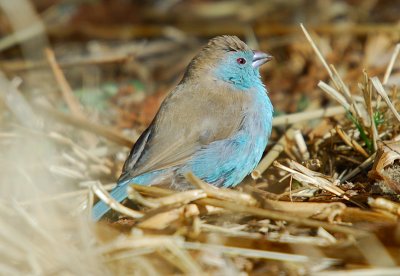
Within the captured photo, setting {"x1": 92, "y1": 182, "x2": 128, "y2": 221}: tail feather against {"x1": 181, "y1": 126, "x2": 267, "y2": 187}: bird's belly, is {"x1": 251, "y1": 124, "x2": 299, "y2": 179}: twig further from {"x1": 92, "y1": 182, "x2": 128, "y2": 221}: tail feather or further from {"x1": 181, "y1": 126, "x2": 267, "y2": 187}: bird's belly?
{"x1": 92, "y1": 182, "x2": 128, "y2": 221}: tail feather

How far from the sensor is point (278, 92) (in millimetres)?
5348

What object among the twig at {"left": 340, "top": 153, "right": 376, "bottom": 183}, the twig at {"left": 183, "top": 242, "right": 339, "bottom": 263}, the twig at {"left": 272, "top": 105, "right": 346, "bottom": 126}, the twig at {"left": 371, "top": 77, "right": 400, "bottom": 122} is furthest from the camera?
the twig at {"left": 272, "top": 105, "right": 346, "bottom": 126}

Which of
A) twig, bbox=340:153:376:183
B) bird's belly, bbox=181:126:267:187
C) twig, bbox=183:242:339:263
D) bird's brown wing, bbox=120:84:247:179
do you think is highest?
bird's brown wing, bbox=120:84:247:179

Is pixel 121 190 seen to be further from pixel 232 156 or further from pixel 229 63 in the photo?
pixel 229 63

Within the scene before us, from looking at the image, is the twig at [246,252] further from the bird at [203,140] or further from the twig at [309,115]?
the twig at [309,115]

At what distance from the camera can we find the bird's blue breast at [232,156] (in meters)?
3.73

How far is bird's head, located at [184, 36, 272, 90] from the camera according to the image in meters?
4.15

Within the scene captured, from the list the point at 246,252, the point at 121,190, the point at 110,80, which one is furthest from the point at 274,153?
the point at 110,80

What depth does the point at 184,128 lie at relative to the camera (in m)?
3.73

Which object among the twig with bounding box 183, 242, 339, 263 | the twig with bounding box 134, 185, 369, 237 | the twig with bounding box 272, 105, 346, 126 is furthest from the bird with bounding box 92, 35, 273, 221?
the twig with bounding box 183, 242, 339, 263

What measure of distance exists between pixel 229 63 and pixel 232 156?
66 cm

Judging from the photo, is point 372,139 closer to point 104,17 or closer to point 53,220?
point 53,220

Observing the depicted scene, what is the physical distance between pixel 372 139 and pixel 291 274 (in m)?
1.22

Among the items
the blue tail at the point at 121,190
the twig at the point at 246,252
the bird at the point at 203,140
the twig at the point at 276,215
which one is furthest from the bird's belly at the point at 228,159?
the twig at the point at 246,252
